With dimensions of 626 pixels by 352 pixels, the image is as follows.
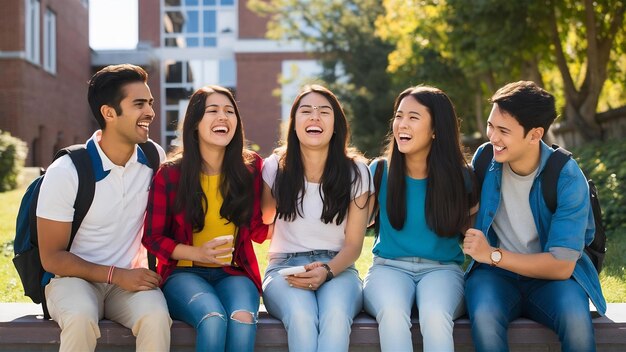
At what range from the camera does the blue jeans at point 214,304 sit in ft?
12.4

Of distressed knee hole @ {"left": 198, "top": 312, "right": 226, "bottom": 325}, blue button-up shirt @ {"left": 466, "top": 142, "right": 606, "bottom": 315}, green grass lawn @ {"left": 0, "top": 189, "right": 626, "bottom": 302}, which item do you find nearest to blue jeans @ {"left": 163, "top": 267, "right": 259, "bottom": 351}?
distressed knee hole @ {"left": 198, "top": 312, "right": 226, "bottom": 325}

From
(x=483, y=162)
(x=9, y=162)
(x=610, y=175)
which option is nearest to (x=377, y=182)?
(x=483, y=162)

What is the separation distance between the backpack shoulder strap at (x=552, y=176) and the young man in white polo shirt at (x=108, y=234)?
201 cm

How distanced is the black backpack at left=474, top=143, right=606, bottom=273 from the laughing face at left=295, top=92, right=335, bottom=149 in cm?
86

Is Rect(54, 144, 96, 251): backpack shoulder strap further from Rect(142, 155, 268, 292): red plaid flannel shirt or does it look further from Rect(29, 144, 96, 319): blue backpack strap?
Rect(142, 155, 268, 292): red plaid flannel shirt

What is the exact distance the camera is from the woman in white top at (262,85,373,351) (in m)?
4.08

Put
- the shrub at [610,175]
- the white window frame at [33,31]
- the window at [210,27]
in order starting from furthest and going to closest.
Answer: the window at [210,27] < the white window frame at [33,31] < the shrub at [610,175]

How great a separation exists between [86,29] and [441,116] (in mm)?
31577

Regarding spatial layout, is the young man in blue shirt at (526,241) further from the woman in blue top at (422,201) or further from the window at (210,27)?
the window at (210,27)

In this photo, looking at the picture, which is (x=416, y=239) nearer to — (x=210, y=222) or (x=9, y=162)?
(x=210, y=222)

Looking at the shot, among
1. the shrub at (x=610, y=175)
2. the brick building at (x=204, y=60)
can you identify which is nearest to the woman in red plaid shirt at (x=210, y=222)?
the shrub at (x=610, y=175)

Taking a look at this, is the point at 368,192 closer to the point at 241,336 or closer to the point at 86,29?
the point at 241,336

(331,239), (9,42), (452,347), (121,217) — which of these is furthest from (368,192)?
(9,42)

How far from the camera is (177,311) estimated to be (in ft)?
13.1
